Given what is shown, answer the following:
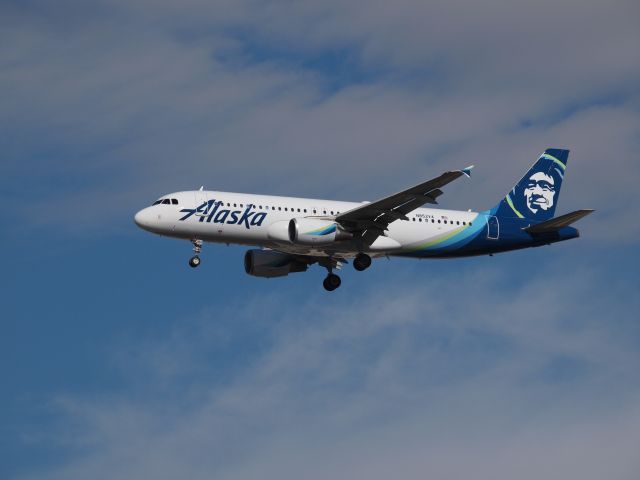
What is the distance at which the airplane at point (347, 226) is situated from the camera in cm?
5753

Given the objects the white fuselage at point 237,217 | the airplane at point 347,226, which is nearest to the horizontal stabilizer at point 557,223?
the airplane at point 347,226

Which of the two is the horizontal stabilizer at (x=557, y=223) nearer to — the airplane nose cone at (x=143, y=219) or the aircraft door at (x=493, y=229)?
the aircraft door at (x=493, y=229)

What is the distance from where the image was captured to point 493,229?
6238 centimetres

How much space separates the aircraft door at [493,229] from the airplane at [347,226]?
0.17ft

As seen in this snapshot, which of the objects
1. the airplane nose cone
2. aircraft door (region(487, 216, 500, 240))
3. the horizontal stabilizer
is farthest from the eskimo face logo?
the airplane nose cone

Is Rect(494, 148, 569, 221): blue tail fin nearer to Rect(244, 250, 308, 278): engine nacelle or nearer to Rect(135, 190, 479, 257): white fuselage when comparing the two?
Rect(135, 190, 479, 257): white fuselage

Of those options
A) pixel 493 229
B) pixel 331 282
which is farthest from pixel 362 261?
pixel 493 229

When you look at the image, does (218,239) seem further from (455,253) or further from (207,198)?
(455,253)

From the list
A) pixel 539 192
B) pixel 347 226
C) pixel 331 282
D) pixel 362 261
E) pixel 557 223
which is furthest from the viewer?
pixel 539 192

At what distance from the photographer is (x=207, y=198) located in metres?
58.2

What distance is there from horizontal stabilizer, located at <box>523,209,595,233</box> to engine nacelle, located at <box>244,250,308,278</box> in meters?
12.7

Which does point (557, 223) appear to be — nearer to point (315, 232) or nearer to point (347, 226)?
point (347, 226)

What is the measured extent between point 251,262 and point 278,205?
6.63 meters

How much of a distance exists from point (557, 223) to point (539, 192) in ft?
16.1
